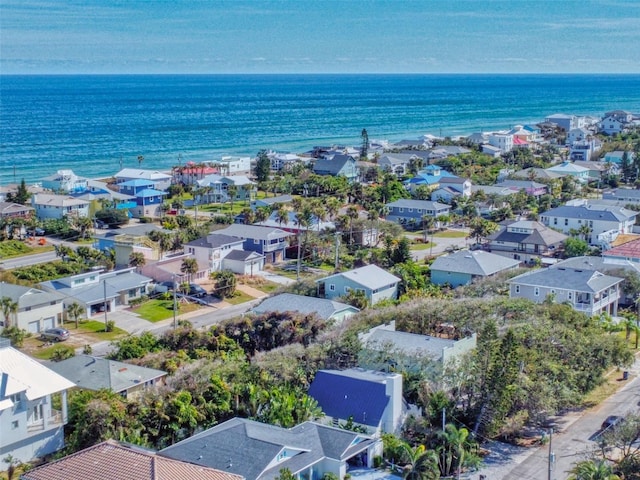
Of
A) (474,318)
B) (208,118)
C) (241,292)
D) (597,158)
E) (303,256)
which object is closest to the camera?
(474,318)

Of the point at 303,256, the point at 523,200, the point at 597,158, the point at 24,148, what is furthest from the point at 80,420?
the point at 24,148

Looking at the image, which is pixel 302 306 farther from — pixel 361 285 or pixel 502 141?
pixel 502 141

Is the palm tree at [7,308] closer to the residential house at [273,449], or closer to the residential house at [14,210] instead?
the residential house at [273,449]

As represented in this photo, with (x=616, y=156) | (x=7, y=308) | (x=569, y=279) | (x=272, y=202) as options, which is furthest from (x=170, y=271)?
(x=616, y=156)

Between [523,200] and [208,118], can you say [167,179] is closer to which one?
[523,200]

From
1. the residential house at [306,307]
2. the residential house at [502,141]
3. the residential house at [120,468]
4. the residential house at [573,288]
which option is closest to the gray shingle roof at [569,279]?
the residential house at [573,288]
